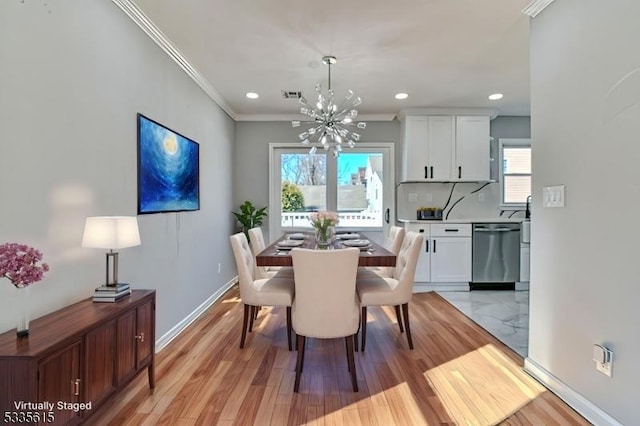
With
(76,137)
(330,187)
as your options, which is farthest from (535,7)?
(330,187)

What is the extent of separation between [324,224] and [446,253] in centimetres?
261

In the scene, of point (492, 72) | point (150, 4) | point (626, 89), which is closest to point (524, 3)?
point (626, 89)

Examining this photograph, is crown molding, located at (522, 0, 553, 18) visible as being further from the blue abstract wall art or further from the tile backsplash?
the tile backsplash

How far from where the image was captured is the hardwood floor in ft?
6.52

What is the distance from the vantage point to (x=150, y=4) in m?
2.45

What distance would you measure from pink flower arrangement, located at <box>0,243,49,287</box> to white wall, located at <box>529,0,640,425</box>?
8.78 ft

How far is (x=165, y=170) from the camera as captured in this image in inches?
120

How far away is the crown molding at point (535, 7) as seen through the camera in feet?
7.65

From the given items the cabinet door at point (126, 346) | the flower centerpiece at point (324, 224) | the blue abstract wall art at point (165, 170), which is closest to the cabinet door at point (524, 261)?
the flower centerpiece at point (324, 224)

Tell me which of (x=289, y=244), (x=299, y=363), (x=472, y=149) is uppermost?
(x=472, y=149)

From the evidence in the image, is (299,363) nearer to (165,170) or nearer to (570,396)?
(570,396)

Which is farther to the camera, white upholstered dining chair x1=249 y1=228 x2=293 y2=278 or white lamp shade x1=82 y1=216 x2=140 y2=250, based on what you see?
white upholstered dining chair x1=249 y1=228 x2=293 y2=278

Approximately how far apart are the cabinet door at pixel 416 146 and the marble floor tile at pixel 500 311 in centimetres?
180

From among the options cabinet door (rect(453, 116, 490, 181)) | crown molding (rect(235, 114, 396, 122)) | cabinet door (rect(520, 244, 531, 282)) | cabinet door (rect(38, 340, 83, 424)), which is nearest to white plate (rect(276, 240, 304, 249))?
cabinet door (rect(38, 340, 83, 424))
